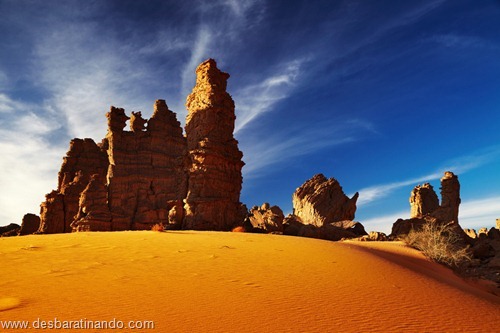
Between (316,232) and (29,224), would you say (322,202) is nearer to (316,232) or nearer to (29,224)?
(316,232)

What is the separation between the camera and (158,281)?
466cm

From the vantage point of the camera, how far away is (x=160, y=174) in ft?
162

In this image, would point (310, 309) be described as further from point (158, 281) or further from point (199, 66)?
point (199, 66)

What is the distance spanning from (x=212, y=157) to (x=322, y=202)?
2274 cm

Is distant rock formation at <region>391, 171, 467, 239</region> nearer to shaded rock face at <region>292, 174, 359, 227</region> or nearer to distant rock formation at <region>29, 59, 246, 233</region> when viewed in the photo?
shaded rock face at <region>292, 174, 359, 227</region>

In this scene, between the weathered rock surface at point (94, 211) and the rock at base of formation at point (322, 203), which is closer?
the weathered rock surface at point (94, 211)

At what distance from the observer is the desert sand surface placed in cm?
335

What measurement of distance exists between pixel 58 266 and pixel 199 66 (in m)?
21.8

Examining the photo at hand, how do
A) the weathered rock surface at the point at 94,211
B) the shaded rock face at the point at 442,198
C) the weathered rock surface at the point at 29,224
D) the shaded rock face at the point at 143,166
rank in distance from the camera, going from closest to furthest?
the weathered rock surface at the point at 94,211, the weathered rock surface at the point at 29,224, the shaded rock face at the point at 143,166, the shaded rock face at the point at 442,198

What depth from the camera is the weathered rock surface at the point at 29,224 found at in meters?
44.0

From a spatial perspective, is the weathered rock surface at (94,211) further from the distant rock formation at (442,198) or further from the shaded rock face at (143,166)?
the distant rock formation at (442,198)

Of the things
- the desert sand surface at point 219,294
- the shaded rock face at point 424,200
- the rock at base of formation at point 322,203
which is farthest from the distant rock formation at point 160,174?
the shaded rock face at point 424,200

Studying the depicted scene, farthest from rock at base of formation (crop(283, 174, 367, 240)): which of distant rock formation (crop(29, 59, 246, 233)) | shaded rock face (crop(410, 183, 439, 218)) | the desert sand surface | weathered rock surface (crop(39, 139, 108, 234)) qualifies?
the desert sand surface

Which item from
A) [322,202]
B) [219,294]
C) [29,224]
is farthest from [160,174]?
[219,294]
